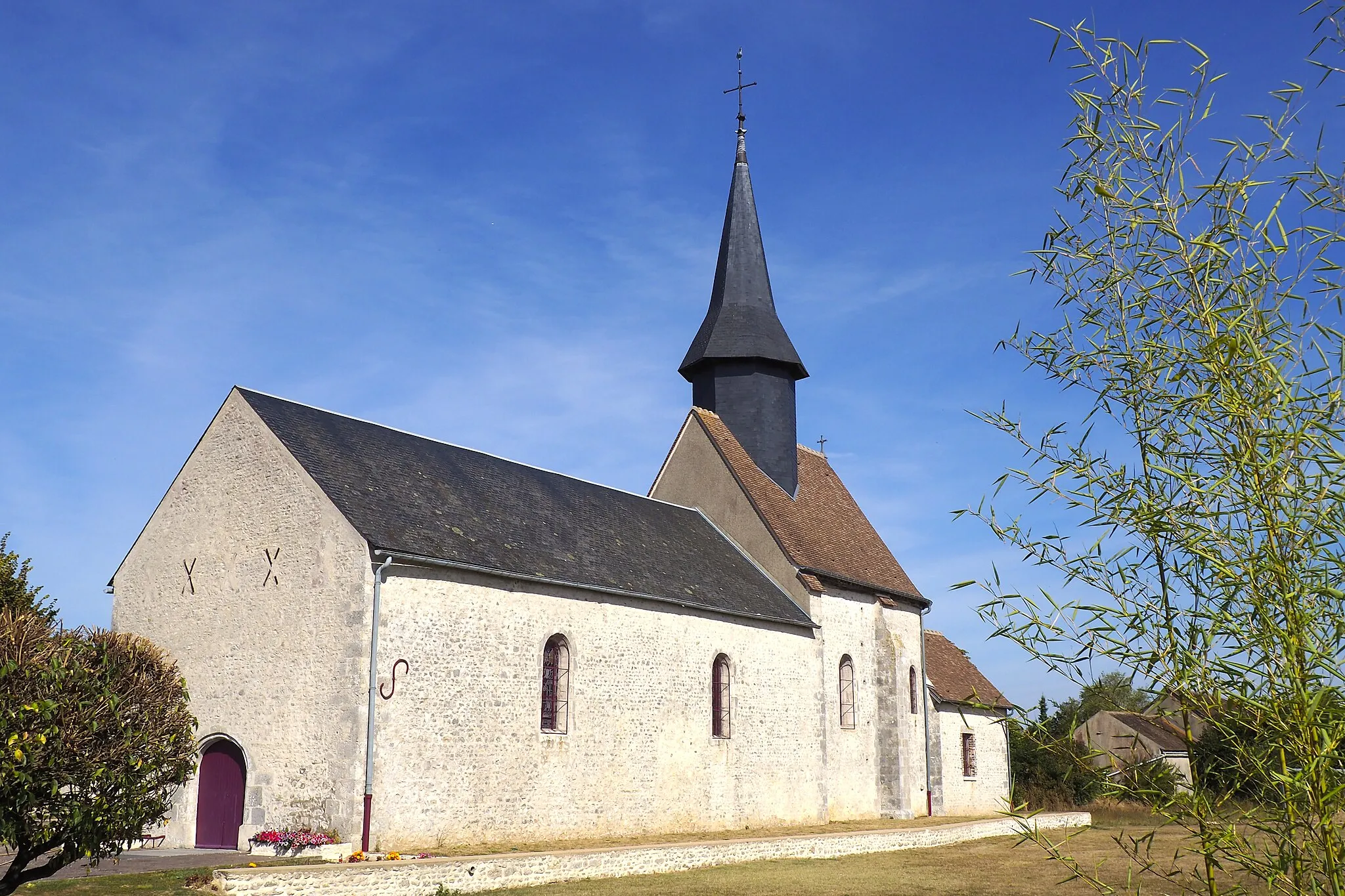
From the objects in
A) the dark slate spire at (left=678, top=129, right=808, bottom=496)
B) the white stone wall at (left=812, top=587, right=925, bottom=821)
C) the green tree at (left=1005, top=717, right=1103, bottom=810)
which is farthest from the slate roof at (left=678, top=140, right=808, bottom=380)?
the green tree at (left=1005, top=717, right=1103, bottom=810)

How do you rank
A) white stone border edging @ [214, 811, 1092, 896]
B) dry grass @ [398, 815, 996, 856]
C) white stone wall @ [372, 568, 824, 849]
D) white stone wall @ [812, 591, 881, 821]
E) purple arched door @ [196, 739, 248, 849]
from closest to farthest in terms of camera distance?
white stone border edging @ [214, 811, 1092, 896], dry grass @ [398, 815, 996, 856], white stone wall @ [372, 568, 824, 849], purple arched door @ [196, 739, 248, 849], white stone wall @ [812, 591, 881, 821]

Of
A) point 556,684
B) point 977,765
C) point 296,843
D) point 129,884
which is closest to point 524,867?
point 296,843

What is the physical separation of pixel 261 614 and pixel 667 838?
24.3 feet

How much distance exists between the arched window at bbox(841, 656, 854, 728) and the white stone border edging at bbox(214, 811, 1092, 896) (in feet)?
14.4

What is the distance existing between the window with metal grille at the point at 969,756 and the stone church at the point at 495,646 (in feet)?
8.03

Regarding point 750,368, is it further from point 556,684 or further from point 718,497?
point 556,684

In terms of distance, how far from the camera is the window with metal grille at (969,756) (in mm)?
26297

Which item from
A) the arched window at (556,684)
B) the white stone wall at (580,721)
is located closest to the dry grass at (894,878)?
the white stone wall at (580,721)

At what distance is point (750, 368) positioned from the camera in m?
24.9

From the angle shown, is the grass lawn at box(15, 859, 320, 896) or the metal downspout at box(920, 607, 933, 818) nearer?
the grass lawn at box(15, 859, 320, 896)

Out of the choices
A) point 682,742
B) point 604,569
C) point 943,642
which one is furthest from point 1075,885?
point 943,642

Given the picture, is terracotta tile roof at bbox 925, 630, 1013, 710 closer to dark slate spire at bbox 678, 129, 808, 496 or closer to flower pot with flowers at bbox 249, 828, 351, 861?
dark slate spire at bbox 678, 129, 808, 496

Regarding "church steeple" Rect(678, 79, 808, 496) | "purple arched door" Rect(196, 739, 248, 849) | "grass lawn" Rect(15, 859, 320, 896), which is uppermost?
"church steeple" Rect(678, 79, 808, 496)

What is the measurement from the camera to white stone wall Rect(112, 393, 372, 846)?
13.9 meters
